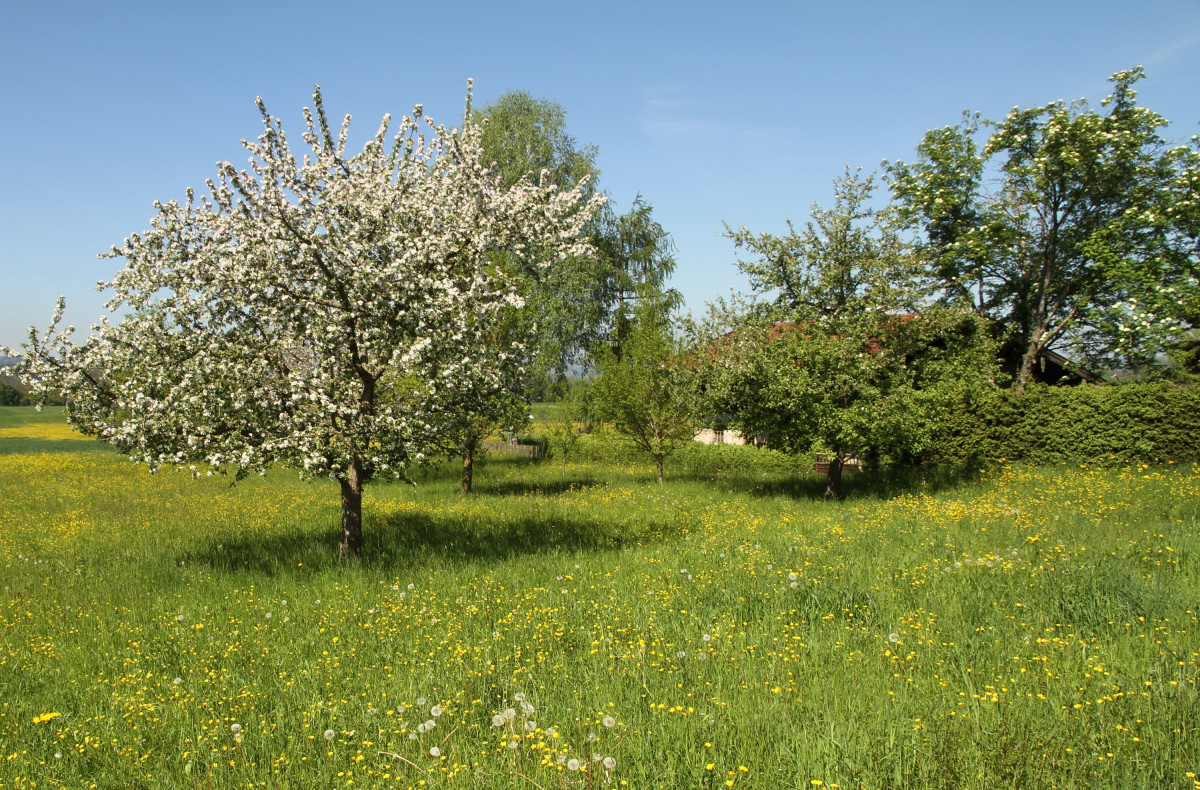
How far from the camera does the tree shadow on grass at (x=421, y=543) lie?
37.4ft

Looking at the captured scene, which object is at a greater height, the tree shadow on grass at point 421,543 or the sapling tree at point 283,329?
the sapling tree at point 283,329

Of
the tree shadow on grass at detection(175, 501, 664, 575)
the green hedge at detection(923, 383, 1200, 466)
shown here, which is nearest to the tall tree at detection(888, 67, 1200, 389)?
the green hedge at detection(923, 383, 1200, 466)

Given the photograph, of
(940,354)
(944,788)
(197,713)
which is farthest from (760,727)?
(940,354)

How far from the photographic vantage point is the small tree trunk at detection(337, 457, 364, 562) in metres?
11.6

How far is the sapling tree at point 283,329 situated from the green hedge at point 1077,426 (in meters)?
17.0

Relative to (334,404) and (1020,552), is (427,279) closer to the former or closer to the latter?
(334,404)

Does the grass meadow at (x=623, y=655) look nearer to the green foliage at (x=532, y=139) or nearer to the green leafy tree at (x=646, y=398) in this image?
the green leafy tree at (x=646, y=398)

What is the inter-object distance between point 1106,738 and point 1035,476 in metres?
18.0

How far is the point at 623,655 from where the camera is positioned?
613 centimetres

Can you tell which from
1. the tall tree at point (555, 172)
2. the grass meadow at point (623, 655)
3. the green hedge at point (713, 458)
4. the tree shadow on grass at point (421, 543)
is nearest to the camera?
the grass meadow at point (623, 655)

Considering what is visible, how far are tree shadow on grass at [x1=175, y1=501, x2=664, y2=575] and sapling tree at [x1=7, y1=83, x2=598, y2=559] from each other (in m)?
1.89

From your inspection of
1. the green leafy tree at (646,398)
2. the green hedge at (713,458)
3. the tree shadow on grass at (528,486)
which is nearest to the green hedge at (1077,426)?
the green hedge at (713,458)

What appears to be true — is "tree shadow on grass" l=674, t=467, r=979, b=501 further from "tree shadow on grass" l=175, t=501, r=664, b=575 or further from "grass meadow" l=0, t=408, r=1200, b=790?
"tree shadow on grass" l=175, t=501, r=664, b=575

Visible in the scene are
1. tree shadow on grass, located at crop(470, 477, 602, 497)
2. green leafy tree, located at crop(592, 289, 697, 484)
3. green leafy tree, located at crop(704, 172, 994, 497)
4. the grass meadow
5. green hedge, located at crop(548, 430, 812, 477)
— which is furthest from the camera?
green hedge, located at crop(548, 430, 812, 477)
